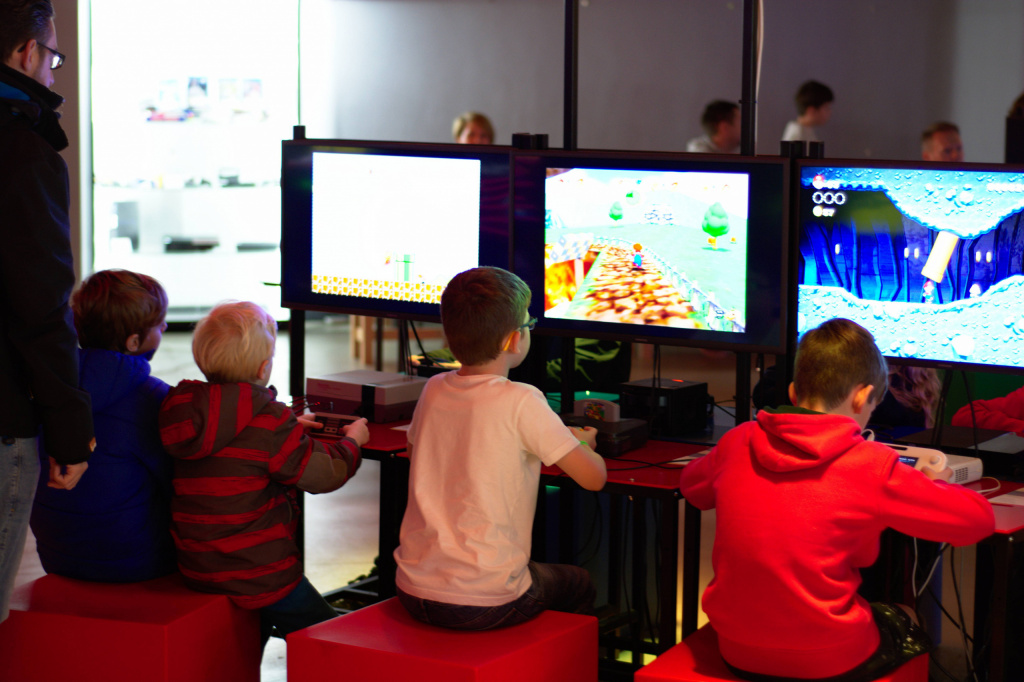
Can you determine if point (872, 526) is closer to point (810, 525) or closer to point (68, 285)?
point (810, 525)

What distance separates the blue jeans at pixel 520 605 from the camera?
90.0 inches

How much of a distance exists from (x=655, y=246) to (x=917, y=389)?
74 cm

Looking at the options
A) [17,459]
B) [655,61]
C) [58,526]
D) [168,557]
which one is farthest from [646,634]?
[655,61]

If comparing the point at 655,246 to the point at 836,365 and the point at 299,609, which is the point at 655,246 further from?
the point at 299,609

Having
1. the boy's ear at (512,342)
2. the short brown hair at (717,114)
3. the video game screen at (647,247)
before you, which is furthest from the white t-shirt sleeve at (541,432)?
the short brown hair at (717,114)

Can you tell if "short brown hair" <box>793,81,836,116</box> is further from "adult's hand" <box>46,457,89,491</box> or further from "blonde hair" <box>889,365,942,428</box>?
"adult's hand" <box>46,457,89,491</box>

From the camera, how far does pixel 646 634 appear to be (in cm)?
333

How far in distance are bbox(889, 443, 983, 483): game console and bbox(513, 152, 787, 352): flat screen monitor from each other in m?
0.38

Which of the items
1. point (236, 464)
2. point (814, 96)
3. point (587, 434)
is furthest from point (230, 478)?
point (814, 96)

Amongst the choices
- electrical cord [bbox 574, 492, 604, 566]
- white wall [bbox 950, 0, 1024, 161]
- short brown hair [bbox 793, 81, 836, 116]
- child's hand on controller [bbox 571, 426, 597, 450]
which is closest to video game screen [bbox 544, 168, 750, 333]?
child's hand on controller [bbox 571, 426, 597, 450]

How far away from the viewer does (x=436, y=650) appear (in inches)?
86.6

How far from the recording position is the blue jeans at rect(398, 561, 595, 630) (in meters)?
2.29

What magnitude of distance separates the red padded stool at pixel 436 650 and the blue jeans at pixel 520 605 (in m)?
0.02

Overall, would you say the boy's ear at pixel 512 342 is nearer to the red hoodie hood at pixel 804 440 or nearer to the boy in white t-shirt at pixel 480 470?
the boy in white t-shirt at pixel 480 470
